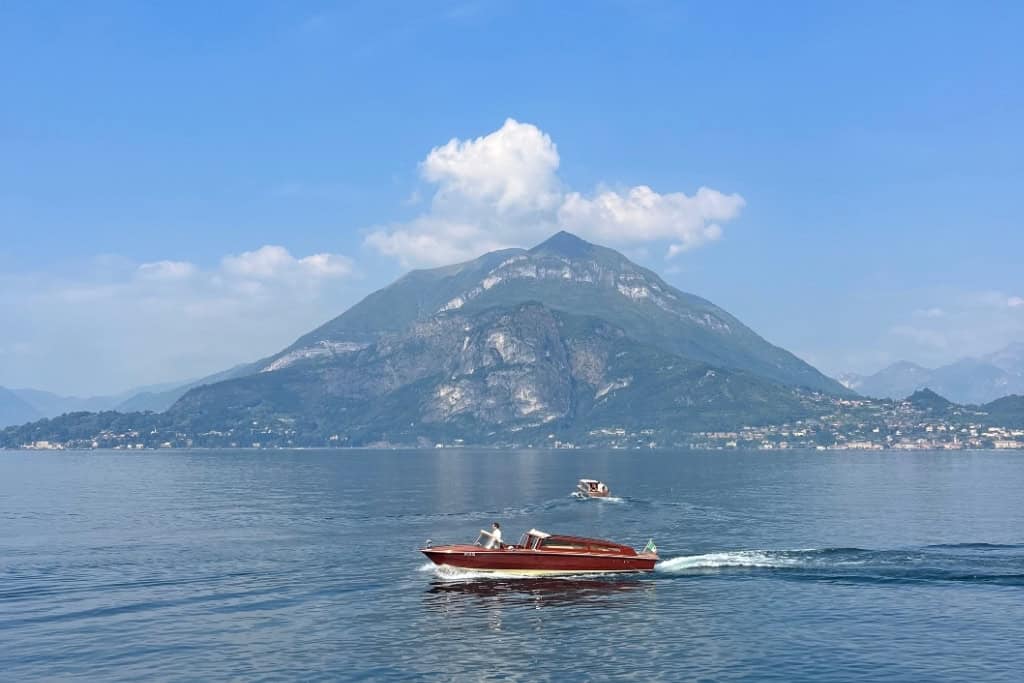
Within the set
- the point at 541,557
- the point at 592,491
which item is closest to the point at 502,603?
the point at 541,557

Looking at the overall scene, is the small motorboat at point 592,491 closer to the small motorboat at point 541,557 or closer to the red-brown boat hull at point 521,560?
the small motorboat at point 541,557

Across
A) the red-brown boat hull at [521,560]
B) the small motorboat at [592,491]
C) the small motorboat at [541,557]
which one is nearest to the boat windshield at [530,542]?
the small motorboat at [541,557]

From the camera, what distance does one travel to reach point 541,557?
8200 centimetres

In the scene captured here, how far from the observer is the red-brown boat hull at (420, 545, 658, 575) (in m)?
81.8

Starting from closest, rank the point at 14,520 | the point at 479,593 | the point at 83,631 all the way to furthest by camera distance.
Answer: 1. the point at 83,631
2. the point at 479,593
3. the point at 14,520

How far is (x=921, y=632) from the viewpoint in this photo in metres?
60.5

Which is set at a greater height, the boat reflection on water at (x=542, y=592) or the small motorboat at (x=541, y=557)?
the small motorboat at (x=541, y=557)

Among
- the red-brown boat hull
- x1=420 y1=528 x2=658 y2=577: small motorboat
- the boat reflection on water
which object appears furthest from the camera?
x1=420 y1=528 x2=658 y2=577: small motorboat

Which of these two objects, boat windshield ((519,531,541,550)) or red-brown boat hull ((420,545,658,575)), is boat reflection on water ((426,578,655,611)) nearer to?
red-brown boat hull ((420,545,658,575))

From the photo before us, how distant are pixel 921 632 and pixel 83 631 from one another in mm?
56874

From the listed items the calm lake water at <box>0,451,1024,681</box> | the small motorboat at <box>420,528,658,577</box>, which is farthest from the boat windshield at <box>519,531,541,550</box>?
the calm lake water at <box>0,451,1024,681</box>

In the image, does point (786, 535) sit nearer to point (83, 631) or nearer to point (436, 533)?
point (436, 533)

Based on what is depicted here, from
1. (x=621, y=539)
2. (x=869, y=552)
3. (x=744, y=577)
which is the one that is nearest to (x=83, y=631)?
(x=744, y=577)

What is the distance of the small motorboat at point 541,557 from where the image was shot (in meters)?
81.9
